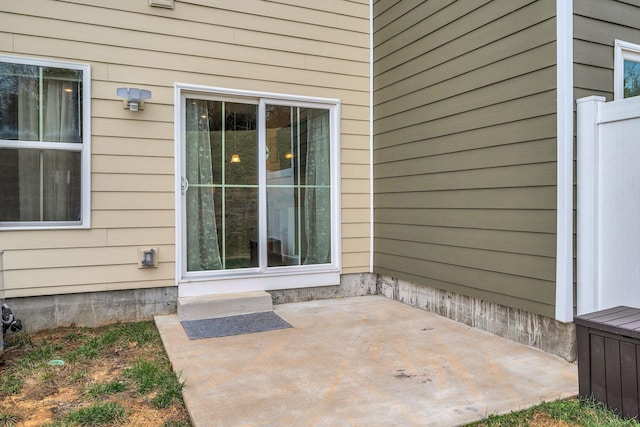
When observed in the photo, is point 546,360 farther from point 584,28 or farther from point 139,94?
point 139,94

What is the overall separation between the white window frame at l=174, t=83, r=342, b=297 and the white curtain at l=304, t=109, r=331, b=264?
6cm

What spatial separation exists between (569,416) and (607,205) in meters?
1.43

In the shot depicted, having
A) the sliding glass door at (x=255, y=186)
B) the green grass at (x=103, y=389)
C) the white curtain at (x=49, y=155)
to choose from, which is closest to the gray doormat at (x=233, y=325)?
the sliding glass door at (x=255, y=186)

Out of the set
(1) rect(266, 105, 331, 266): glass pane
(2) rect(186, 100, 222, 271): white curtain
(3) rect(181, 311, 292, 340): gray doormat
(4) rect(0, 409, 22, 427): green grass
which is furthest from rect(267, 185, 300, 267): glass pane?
(4) rect(0, 409, 22, 427): green grass

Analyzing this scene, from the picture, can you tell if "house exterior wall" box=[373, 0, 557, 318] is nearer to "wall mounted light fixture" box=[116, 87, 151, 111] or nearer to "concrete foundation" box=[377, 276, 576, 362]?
"concrete foundation" box=[377, 276, 576, 362]

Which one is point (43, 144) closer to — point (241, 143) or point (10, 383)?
point (241, 143)

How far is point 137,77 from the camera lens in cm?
394

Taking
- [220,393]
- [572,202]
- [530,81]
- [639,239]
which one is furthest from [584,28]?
[220,393]

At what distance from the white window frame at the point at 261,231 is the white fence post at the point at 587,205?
8.04 feet

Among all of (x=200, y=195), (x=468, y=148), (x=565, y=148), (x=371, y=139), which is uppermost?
(x=371, y=139)

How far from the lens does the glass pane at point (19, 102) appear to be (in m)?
3.53

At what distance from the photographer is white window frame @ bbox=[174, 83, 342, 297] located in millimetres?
4094

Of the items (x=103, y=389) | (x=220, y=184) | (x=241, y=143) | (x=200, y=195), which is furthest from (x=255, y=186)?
(x=103, y=389)

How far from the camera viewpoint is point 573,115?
287 centimetres
